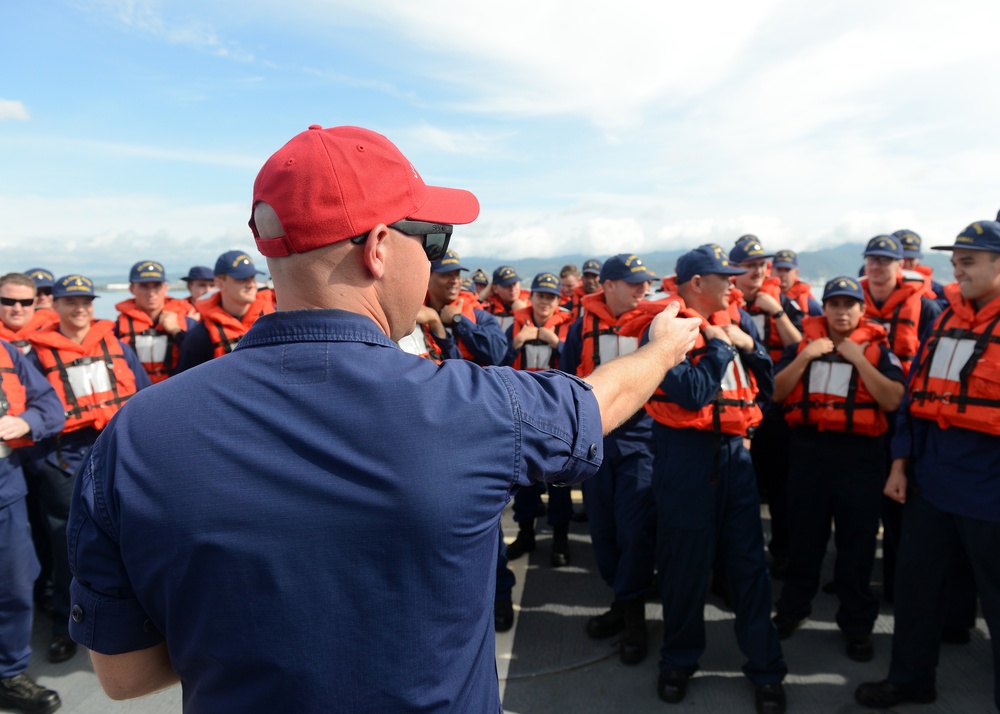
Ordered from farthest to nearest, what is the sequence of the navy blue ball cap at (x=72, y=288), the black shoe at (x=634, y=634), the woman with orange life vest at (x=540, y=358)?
the woman with orange life vest at (x=540, y=358)
the navy blue ball cap at (x=72, y=288)
the black shoe at (x=634, y=634)

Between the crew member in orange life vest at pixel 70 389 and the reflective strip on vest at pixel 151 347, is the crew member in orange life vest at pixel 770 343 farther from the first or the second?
the reflective strip on vest at pixel 151 347

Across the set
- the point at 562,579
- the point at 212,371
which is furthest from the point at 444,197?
the point at 562,579

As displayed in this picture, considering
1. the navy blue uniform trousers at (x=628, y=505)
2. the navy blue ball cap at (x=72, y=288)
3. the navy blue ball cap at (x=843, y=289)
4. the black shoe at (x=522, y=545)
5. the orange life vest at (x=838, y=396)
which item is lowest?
the black shoe at (x=522, y=545)

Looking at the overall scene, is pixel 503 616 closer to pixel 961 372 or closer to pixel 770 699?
pixel 770 699

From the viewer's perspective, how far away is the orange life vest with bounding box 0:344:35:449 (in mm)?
3863

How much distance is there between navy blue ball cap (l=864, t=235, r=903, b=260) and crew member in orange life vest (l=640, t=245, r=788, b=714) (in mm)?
2492

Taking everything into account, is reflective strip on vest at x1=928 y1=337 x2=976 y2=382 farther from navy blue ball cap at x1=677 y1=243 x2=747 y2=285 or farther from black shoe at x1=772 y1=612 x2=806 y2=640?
black shoe at x1=772 y1=612 x2=806 y2=640

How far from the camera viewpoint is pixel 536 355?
20.4 feet

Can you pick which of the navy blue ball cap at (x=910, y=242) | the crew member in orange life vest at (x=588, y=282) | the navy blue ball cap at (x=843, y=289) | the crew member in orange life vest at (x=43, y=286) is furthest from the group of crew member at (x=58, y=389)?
the navy blue ball cap at (x=910, y=242)

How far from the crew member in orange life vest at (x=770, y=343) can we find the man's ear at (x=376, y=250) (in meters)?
4.82

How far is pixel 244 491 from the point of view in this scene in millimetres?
937

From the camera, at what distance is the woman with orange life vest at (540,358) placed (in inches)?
219

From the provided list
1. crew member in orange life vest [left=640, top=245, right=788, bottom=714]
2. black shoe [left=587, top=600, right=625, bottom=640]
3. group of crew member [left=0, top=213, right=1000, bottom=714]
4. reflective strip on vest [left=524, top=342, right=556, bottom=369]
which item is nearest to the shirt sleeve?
group of crew member [left=0, top=213, right=1000, bottom=714]

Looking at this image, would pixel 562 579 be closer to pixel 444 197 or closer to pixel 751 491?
pixel 751 491
